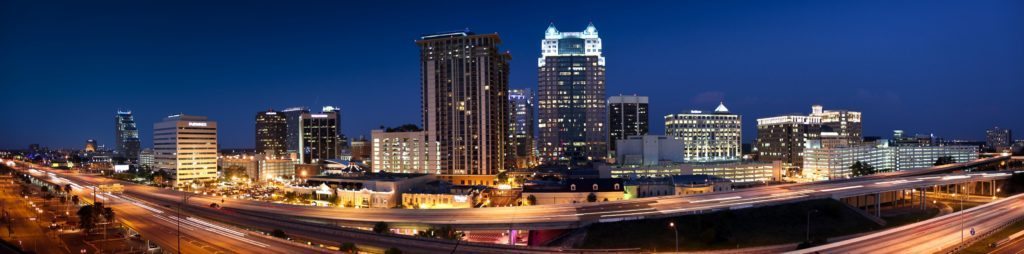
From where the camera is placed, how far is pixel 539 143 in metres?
196

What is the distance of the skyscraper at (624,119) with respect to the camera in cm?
19457

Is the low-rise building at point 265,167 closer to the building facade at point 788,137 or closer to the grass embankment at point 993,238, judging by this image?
the building facade at point 788,137

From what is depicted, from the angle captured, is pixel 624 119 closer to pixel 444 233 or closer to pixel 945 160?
pixel 945 160

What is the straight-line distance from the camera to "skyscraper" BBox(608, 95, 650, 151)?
19457 centimetres

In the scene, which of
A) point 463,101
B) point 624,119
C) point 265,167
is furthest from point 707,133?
point 265,167

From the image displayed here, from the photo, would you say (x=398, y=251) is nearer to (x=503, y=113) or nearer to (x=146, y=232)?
(x=146, y=232)

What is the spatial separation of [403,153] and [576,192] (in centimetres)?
5908

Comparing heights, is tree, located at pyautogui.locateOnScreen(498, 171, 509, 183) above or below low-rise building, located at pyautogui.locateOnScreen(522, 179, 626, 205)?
below

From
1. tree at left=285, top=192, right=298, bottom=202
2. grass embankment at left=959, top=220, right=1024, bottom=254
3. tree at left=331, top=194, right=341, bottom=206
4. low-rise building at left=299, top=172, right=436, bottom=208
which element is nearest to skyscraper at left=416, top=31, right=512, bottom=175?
low-rise building at left=299, top=172, right=436, bottom=208

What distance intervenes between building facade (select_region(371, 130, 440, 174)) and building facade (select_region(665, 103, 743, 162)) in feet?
261

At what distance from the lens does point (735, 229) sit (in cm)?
6019

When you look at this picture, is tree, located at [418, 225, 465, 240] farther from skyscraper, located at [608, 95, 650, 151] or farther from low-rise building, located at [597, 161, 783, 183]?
skyscraper, located at [608, 95, 650, 151]

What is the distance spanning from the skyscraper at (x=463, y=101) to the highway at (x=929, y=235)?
79748mm

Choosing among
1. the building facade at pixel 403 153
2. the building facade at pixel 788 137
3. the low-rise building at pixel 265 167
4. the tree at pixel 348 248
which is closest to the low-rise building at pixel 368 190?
the building facade at pixel 403 153
